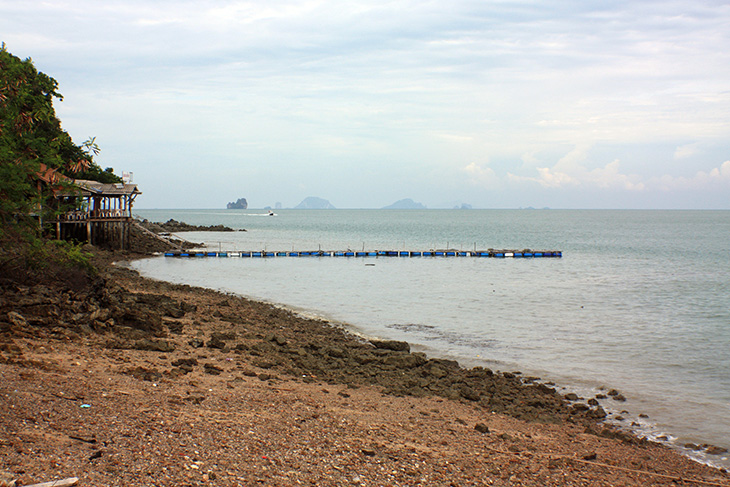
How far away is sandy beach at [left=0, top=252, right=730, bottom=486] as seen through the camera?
8.03 m

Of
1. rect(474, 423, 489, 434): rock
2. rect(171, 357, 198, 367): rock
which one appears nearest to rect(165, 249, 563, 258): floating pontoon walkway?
rect(171, 357, 198, 367): rock

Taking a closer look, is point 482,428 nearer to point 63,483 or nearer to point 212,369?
point 212,369

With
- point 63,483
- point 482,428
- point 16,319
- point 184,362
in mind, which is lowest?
point 482,428

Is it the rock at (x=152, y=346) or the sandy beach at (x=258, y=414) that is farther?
the rock at (x=152, y=346)

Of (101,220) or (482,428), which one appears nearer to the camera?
(482,428)

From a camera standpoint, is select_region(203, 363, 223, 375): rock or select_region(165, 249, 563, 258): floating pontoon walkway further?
select_region(165, 249, 563, 258): floating pontoon walkway

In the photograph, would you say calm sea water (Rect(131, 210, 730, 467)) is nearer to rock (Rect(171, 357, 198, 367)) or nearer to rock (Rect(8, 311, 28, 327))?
rock (Rect(171, 357, 198, 367))

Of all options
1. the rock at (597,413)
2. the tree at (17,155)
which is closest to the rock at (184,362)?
the tree at (17,155)

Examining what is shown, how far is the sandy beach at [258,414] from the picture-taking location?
8031 mm

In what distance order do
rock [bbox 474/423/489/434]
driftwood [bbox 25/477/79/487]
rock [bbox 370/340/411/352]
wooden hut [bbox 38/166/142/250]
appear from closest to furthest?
driftwood [bbox 25/477/79/487]
rock [bbox 474/423/489/434]
rock [bbox 370/340/411/352]
wooden hut [bbox 38/166/142/250]

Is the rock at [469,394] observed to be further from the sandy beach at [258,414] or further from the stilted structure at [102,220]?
the stilted structure at [102,220]

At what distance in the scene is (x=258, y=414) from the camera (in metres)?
10.7

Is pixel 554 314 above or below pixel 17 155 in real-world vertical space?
below

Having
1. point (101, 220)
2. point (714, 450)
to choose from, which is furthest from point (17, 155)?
point (101, 220)
